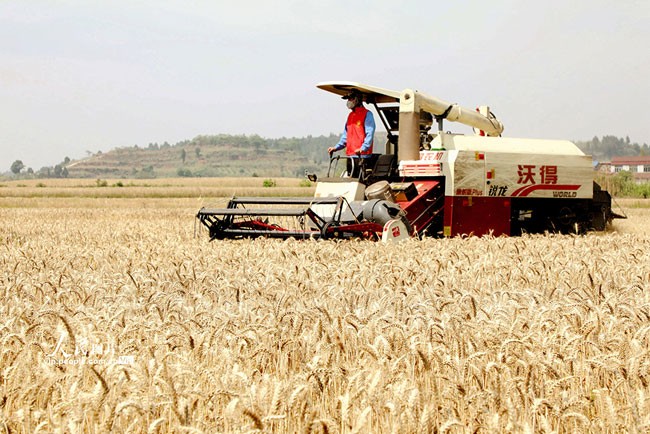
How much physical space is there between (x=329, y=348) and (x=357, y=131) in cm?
801

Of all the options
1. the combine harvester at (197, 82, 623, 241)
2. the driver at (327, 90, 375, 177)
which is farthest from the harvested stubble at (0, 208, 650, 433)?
the driver at (327, 90, 375, 177)

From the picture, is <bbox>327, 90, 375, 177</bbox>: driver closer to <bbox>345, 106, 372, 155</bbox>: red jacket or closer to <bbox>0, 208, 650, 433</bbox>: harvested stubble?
<bbox>345, 106, 372, 155</bbox>: red jacket

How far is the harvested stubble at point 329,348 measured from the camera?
326cm

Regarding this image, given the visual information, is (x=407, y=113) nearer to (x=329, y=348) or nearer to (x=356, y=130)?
(x=356, y=130)

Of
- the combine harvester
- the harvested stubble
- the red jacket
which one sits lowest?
the harvested stubble

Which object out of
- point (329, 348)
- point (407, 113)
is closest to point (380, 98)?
point (407, 113)

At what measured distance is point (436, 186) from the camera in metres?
12.6

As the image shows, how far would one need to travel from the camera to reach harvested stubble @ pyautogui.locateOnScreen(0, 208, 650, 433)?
128 inches

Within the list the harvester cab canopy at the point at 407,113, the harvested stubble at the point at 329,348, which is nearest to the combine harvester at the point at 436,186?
the harvester cab canopy at the point at 407,113

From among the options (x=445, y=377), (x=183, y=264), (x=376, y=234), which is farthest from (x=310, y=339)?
(x=376, y=234)

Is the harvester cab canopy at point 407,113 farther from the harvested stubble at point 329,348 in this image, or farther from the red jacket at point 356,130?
the harvested stubble at point 329,348

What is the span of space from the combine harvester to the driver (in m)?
0.14

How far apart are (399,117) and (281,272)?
19.1 ft

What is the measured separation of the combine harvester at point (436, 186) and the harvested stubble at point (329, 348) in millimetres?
3180
